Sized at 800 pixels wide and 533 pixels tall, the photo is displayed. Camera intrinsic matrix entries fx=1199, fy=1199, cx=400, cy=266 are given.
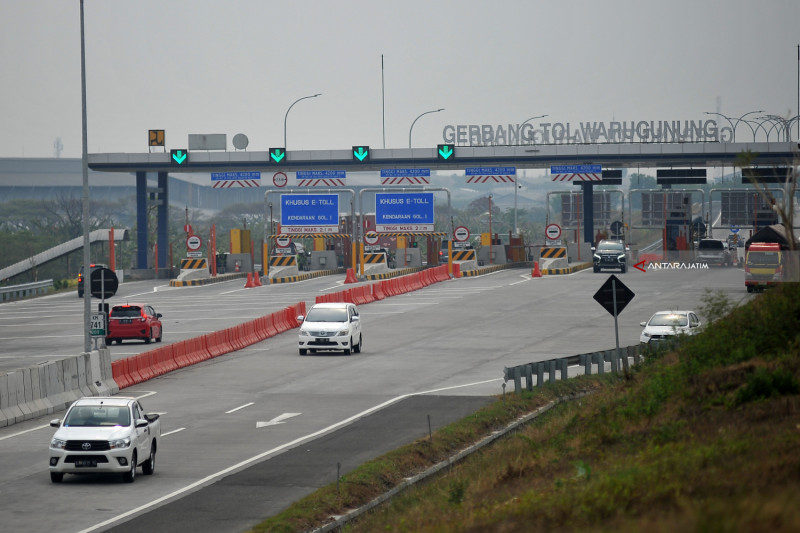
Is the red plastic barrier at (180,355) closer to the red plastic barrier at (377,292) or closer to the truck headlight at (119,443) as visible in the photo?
the truck headlight at (119,443)

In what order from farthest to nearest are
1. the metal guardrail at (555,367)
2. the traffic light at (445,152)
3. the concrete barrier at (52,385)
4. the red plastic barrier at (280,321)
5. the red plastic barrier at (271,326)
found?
the traffic light at (445,152) → the red plastic barrier at (280,321) → the red plastic barrier at (271,326) → the metal guardrail at (555,367) → the concrete barrier at (52,385)

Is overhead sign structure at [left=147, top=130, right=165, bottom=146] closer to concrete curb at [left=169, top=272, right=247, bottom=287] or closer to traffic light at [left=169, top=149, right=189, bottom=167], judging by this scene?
traffic light at [left=169, top=149, right=189, bottom=167]

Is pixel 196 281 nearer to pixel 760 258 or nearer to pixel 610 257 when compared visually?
pixel 610 257

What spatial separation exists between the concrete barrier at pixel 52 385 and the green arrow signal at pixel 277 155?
4398 cm

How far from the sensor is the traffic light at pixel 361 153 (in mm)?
73938

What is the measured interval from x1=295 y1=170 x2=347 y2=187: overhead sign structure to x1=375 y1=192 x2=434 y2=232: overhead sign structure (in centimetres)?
430

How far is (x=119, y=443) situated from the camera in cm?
1944

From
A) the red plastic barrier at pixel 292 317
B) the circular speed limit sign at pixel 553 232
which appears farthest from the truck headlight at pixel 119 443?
the circular speed limit sign at pixel 553 232

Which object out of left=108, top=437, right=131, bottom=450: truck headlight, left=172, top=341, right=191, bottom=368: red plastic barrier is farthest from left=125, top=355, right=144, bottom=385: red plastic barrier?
left=108, top=437, right=131, bottom=450: truck headlight

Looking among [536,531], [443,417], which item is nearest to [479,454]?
[443,417]

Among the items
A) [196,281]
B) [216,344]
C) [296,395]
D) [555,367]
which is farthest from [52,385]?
[196,281]

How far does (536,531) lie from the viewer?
36.4 feet

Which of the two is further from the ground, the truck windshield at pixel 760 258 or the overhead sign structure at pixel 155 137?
the overhead sign structure at pixel 155 137

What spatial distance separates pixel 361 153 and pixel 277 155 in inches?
206
